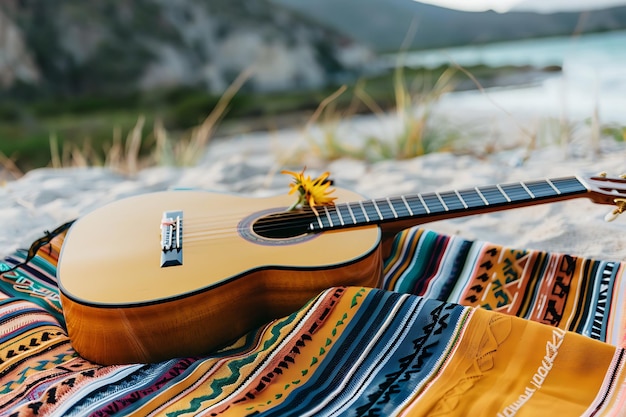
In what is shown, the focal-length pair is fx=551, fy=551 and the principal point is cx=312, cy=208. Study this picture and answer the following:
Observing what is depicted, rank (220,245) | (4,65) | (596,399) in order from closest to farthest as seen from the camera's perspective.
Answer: (596,399)
(220,245)
(4,65)

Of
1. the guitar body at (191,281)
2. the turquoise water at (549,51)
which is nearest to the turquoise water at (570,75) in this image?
the turquoise water at (549,51)

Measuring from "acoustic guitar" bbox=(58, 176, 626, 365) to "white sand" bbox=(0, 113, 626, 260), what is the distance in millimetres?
401

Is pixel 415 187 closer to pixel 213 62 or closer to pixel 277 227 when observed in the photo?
pixel 277 227

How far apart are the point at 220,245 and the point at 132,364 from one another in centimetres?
27

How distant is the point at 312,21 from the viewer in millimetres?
6934

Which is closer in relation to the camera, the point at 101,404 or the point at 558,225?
the point at 101,404

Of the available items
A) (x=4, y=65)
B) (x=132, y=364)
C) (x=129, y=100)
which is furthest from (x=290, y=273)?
(x=4, y=65)

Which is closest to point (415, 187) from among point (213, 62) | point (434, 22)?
point (434, 22)

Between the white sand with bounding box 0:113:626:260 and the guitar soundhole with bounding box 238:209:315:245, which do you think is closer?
the guitar soundhole with bounding box 238:209:315:245

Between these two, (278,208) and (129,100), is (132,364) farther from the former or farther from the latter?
(129,100)

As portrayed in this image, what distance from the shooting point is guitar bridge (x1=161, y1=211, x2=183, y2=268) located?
3.47 feet

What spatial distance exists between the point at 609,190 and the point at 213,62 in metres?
6.27

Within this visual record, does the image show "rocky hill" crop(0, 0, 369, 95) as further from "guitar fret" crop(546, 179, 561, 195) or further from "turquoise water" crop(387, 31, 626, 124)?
"guitar fret" crop(546, 179, 561, 195)

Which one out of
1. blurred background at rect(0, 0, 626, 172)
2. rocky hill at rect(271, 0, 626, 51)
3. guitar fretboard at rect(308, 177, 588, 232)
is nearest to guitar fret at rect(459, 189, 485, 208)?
guitar fretboard at rect(308, 177, 588, 232)
